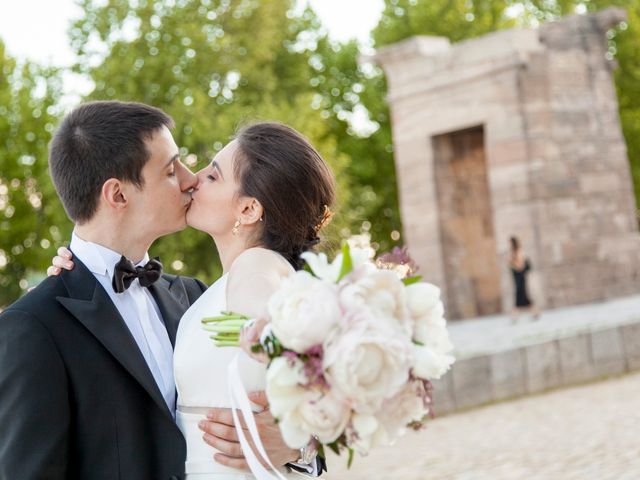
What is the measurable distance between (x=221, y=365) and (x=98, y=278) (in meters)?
0.56

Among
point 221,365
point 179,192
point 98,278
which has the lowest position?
point 221,365

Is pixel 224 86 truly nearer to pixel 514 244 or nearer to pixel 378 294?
pixel 514 244

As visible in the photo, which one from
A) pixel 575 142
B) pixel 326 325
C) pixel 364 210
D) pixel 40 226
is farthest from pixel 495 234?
pixel 326 325

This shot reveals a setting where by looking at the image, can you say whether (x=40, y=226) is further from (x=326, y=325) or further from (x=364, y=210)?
(x=326, y=325)

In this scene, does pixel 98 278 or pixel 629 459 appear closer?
pixel 98 278

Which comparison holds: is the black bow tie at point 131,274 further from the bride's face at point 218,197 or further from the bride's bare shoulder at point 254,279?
the bride's bare shoulder at point 254,279

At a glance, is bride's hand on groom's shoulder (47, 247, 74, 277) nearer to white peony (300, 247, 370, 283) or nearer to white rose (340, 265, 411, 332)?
white peony (300, 247, 370, 283)

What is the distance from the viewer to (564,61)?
926 inches

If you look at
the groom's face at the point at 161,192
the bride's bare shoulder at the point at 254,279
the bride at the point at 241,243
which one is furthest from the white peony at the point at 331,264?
the groom's face at the point at 161,192

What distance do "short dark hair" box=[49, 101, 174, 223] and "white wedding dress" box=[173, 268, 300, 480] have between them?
527 millimetres

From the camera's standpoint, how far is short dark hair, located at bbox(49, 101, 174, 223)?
131 inches

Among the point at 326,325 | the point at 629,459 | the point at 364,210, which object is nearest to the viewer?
the point at 326,325

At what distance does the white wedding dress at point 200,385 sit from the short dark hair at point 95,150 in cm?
53

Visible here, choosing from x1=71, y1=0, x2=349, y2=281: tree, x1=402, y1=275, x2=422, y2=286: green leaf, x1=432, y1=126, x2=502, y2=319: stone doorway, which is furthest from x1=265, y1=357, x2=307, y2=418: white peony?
x1=71, y1=0, x2=349, y2=281: tree
